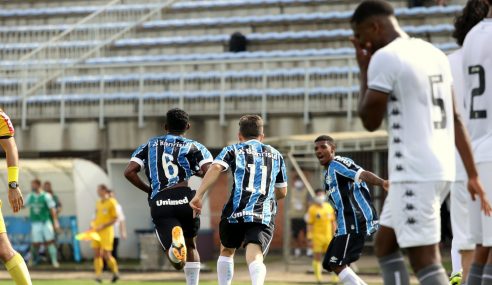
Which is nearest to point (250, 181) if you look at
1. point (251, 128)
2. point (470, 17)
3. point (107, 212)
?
point (251, 128)

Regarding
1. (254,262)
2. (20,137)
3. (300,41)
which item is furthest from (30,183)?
(254,262)

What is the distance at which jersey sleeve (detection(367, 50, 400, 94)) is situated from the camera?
6.74 meters

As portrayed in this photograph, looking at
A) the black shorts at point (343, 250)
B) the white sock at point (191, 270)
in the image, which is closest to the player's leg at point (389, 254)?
the black shorts at point (343, 250)

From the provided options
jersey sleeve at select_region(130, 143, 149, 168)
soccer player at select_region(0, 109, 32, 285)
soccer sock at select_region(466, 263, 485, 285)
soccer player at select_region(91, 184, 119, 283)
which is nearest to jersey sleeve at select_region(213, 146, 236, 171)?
jersey sleeve at select_region(130, 143, 149, 168)

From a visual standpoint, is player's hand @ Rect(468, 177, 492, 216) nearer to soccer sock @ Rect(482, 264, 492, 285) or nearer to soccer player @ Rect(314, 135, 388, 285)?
soccer sock @ Rect(482, 264, 492, 285)

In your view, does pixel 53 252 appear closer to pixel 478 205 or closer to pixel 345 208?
pixel 345 208

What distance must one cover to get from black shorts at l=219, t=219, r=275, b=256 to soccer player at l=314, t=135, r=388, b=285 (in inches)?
41.9

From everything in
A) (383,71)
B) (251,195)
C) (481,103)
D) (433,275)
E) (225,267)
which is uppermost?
(383,71)

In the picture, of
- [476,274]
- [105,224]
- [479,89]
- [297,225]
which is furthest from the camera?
[297,225]

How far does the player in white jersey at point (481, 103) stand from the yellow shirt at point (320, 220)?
49.4 ft

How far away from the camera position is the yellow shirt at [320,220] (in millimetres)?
22703

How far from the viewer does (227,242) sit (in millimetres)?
11727

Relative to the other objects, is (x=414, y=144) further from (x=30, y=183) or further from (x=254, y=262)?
(x=30, y=183)

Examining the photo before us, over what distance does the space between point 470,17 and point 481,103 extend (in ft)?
3.21
